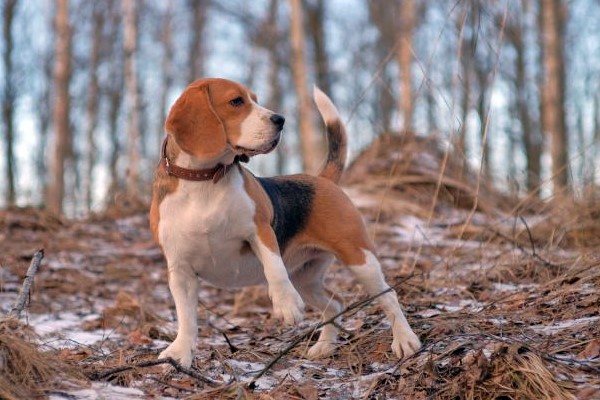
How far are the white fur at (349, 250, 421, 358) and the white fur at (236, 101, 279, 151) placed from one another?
1.02 metres

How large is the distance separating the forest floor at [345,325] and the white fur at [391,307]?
8 centimetres

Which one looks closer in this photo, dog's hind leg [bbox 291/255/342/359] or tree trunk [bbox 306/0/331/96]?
dog's hind leg [bbox 291/255/342/359]

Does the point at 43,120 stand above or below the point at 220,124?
above

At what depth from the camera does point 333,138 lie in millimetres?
A: 4941

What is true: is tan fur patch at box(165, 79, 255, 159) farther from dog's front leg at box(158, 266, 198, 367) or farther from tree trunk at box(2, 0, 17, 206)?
tree trunk at box(2, 0, 17, 206)

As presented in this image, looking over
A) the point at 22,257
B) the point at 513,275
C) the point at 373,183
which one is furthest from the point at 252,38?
the point at 513,275

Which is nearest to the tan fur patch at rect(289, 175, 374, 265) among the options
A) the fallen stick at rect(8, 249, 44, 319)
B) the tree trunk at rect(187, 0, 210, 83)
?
the fallen stick at rect(8, 249, 44, 319)

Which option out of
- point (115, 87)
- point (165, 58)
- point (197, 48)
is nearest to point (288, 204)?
point (165, 58)

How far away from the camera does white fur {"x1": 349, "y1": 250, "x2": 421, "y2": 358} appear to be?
3.66 metres

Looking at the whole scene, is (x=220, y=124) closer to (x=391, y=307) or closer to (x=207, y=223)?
(x=207, y=223)

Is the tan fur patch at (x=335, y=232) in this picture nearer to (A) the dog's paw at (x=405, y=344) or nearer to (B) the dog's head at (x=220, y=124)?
(A) the dog's paw at (x=405, y=344)

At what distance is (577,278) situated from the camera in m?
4.28

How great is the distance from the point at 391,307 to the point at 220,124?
4.42ft

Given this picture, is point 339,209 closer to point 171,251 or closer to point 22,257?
point 171,251
